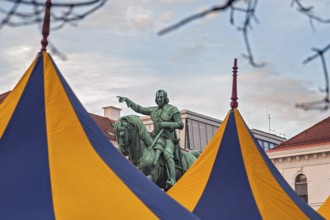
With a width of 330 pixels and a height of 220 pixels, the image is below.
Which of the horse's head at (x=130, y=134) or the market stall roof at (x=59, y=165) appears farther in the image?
the horse's head at (x=130, y=134)

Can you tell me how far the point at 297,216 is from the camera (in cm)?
1307

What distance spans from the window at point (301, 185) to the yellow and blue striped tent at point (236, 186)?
35.3 meters

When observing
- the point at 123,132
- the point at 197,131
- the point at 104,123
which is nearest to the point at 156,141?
the point at 123,132

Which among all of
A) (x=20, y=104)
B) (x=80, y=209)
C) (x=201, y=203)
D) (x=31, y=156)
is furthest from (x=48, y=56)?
(x=201, y=203)

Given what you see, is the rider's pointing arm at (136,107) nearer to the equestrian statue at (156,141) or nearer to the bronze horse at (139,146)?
the equestrian statue at (156,141)

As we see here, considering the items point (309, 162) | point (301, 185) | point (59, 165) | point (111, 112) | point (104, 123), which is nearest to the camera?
point (59, 165)

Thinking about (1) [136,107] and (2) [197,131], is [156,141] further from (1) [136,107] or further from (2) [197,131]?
(2) [197,131]

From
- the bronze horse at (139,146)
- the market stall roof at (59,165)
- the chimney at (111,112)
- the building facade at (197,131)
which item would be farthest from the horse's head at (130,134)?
the chimney at (111,112)

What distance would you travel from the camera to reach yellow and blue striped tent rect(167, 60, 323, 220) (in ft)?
42.4

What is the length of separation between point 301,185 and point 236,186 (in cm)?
3674

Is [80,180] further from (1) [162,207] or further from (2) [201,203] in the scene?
(2) [201,203]

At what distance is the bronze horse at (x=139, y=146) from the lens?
15711 millimetres

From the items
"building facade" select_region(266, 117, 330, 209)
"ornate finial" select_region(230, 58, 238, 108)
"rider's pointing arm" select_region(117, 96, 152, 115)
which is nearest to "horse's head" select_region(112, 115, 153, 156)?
"rider's pointing arm" select_region(117, 96, 152, 115)

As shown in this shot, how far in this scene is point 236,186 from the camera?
1332 centimetres
